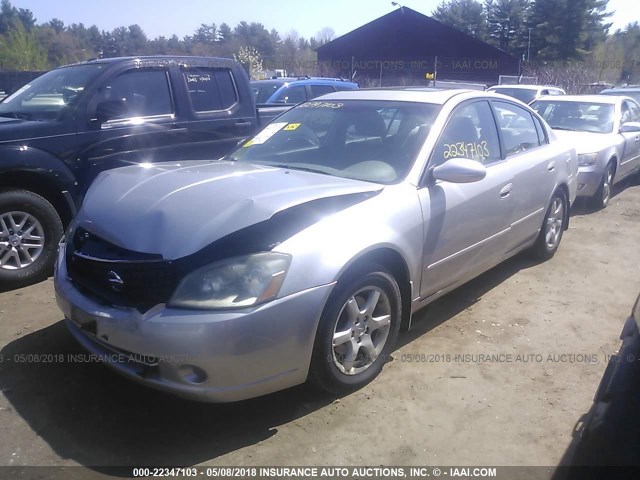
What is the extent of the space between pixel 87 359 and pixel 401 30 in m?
43.2

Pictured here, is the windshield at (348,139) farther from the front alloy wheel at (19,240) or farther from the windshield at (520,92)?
the windshield at (520,92)

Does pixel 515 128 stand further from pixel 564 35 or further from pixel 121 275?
pixel 564 35

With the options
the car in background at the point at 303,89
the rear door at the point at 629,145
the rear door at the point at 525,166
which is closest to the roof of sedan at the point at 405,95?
the rear door at the point at 525,166

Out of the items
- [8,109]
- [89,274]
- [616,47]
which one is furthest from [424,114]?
[616,47]

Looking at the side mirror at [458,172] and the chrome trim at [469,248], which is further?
the chrome trim at [469,248]

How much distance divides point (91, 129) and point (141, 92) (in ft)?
2.35

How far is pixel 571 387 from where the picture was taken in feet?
10.7

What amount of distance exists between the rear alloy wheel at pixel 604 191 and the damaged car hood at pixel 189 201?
5.67 metres

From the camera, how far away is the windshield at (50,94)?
4.94 meters

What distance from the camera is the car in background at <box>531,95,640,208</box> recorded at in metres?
7.57

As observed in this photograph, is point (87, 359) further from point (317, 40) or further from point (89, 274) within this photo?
point (317, 40)

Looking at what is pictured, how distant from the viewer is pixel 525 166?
15.0 feet

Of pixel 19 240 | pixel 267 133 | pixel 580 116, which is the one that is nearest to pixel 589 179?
pixel 580 116

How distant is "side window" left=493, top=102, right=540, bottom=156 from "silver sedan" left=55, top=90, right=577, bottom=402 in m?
0.20
